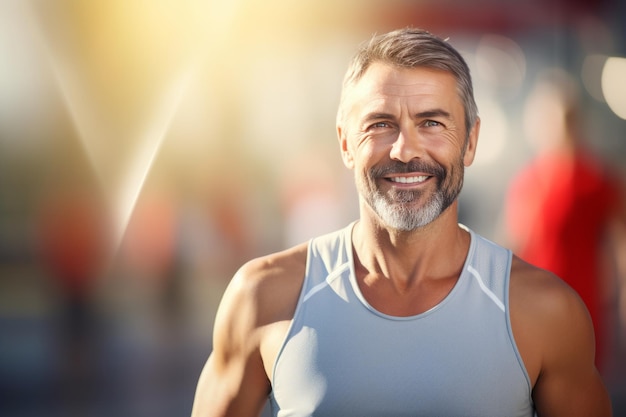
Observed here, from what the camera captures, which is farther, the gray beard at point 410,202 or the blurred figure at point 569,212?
the blurred figure at point 569,212

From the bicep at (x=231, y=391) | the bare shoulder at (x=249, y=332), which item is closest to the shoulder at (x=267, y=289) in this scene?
the bare shoulder at (x=249, y=332)

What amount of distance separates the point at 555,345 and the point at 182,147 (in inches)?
234

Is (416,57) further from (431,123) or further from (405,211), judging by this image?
(405,211)

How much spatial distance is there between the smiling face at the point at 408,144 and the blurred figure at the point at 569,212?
1392mm

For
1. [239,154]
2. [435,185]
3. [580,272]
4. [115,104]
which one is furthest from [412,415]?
[239,154]

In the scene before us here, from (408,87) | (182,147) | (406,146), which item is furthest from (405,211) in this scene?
(182,147)

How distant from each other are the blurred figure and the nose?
147 cm

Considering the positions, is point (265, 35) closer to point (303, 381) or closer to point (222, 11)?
point (222, 11)

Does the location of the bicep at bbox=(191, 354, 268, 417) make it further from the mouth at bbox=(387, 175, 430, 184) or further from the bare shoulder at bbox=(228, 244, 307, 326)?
the mouth at bbox=(387, 175, 430, 184)

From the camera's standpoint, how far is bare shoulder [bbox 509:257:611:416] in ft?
5.14

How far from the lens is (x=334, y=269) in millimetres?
1697

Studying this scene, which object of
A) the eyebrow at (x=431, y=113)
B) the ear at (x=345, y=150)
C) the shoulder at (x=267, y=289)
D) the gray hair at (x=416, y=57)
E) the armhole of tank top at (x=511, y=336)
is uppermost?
the gray hair at (x=416, y=57)

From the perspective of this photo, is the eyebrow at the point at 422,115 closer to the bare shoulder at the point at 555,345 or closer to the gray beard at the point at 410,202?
the gray beard at the point at 410,202

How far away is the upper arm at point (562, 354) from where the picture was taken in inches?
61.9
